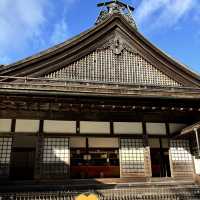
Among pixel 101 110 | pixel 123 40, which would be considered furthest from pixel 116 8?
pixel 101 110

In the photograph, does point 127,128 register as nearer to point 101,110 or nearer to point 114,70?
point 101,110

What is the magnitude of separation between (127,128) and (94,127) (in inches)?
72.5

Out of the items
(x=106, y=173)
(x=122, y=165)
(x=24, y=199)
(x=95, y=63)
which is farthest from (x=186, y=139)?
(x=24, y=199)

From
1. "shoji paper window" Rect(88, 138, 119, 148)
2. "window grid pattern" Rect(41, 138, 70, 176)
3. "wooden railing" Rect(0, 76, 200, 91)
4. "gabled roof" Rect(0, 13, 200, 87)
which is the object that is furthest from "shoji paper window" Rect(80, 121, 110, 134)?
"gabled roof" Rect(0, 13, 200, 87)

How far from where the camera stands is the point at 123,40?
16.8m

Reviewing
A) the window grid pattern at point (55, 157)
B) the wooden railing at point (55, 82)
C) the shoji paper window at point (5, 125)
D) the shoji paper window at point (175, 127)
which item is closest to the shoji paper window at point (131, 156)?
the shoji paper window at point (175, 127)

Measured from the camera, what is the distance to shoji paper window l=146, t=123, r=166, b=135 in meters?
13.6

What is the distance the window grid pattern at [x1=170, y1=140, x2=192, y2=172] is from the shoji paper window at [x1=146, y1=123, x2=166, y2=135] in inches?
31.8

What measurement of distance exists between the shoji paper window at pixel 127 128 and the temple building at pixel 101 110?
56 millimetres

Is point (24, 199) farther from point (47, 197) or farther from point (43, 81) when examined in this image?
point (43, 81)

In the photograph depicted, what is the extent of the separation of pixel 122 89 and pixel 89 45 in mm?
3930

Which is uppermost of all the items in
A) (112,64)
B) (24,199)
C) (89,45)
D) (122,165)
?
(89,45)

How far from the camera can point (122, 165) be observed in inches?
494

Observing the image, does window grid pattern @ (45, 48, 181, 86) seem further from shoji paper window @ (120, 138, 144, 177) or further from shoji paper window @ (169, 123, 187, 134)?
shoji paper window @ (120, 138, 144, 177)
